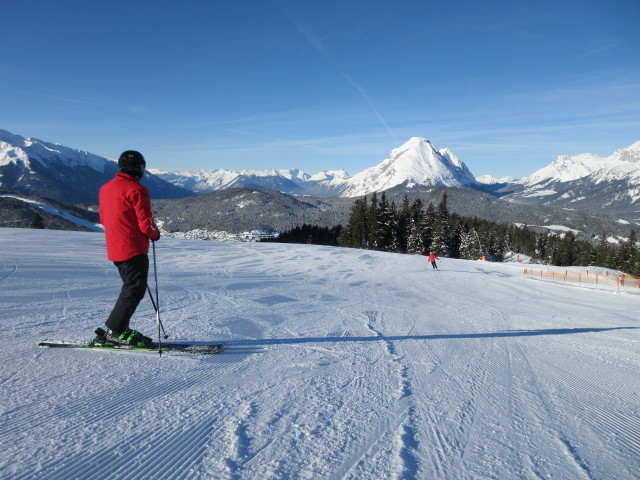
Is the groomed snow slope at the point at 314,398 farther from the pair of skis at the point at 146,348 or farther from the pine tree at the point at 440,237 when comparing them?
the pine tree at the point at 440,237

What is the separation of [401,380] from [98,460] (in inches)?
105

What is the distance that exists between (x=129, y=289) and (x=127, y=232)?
2.25 ft

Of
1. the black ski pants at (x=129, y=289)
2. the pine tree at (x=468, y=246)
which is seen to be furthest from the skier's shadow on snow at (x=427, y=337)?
the pine tree at (x=468, y=246)

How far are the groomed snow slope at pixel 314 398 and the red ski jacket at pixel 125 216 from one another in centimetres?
125

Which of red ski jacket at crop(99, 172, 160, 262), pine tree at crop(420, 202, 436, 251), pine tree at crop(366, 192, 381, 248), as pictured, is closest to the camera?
red ski jacket at crop(99, 172, 160, 262)

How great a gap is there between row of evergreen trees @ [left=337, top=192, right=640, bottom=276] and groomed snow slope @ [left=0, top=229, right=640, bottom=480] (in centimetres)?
3655

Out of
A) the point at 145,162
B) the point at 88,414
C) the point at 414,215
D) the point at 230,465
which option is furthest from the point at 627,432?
the point at 414,215

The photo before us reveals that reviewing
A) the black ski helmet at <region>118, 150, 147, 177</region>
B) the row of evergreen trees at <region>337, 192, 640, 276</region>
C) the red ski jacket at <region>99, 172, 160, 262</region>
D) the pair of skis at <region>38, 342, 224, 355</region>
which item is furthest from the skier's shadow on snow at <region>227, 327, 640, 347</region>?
the row of evergreen trees at <region>337, 192, 640, 276</region>

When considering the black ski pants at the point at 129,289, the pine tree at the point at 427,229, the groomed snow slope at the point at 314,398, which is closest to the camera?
the groomed snow slope at the point at 314,398

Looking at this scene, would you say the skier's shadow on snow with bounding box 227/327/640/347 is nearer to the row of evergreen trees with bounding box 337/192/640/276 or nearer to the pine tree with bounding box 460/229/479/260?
the row of evergreen trees with bounding box 337/192/640/276

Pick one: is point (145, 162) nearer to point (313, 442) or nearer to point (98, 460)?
point (98, 460)

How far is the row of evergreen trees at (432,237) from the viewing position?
48594mm

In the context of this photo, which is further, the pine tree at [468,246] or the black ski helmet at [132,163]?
the pine tree at [468,246]

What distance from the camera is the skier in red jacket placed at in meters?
3.76
